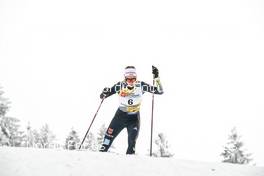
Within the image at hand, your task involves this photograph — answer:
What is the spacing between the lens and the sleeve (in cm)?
1241

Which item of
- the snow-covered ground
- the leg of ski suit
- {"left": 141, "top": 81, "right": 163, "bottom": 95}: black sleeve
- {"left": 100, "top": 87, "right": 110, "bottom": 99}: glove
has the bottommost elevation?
the snow-covered ground

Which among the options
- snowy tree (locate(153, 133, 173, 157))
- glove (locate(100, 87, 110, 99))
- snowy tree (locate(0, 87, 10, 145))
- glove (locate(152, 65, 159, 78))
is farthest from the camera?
snowy tree (locate(153, 133, 173, 157))

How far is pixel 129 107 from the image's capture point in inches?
472

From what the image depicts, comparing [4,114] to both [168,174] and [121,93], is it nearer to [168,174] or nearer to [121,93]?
[121,93]

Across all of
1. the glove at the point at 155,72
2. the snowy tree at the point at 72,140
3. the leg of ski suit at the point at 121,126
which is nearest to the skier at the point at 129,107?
the leg of ski suit at the point at 121,126

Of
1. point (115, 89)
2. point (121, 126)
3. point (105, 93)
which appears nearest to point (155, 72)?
point (115, 89)

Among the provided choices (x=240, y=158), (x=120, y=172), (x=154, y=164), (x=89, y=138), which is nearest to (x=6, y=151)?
(x=120, y=172)

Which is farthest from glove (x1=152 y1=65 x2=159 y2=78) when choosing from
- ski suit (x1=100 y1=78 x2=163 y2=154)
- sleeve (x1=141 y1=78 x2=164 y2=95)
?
ski suit (x1=100 y1=78 x2=163 y2=154)

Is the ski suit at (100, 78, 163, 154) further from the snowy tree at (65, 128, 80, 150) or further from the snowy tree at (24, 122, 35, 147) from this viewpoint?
the snowy tree at (24, 122, 35, 147)

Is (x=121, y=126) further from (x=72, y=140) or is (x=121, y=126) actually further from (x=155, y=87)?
(x=72, y=140)

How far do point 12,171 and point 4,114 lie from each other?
18.1m

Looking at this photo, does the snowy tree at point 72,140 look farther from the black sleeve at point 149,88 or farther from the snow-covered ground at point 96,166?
the snow-covered ground at point 96,166

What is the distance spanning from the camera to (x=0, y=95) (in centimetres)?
2428

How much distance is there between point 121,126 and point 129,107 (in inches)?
24.5
